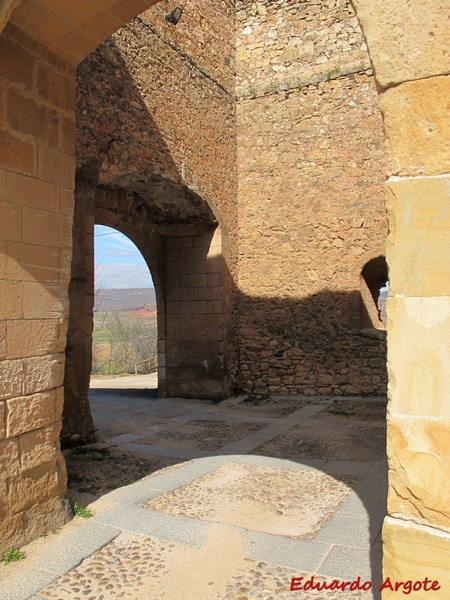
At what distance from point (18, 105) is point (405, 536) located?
3102 millimetres

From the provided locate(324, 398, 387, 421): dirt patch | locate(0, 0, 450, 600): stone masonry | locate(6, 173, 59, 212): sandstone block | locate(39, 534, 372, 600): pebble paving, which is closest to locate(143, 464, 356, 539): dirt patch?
locate(39, 534, 372, 600): pebble paving

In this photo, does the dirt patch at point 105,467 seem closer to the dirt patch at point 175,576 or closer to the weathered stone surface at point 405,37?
the dirt patch at point 175,576

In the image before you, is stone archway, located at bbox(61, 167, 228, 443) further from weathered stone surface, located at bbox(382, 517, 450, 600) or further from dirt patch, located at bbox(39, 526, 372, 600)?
weathered stone surface, located at bbox(382, 517, 450, 600)

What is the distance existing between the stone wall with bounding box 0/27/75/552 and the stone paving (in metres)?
0.34

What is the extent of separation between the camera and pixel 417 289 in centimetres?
167

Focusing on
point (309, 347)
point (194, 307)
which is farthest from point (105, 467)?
point (309, 347)

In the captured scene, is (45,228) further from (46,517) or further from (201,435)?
(201,435)

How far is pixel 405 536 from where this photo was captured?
5.46ft

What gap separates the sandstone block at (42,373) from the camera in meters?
3.14

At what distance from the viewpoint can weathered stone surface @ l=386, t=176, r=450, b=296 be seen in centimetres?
165

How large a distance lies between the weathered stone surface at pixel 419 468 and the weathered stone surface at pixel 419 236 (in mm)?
441

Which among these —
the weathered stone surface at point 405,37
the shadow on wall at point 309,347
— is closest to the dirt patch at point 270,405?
the shadow on wall at point 309,347

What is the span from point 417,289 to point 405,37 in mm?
843

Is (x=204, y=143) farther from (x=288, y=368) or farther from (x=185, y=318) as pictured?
(x=288, y=368)
